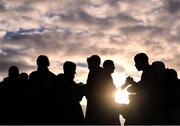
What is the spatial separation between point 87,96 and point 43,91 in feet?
4.07

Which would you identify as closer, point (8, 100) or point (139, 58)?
point (139, 58)

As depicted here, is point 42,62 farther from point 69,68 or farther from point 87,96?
point 87,96

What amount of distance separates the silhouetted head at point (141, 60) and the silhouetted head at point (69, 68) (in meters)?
1.75

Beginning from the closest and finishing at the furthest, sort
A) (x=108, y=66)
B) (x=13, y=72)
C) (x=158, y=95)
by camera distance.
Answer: (x=158, y=95)
(x=108, y=66)
(x=13, y=72)

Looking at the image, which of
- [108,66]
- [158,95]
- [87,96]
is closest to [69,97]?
[87,96]

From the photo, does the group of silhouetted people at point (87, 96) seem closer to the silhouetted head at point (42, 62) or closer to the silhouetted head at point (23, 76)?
the silhouetted head at point (42, 62)

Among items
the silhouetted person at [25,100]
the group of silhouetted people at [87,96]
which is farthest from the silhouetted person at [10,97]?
the silhouetted person at [25,100]

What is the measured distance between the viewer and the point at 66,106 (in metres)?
10.6

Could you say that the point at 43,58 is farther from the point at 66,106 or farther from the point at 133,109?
the point at 133,109

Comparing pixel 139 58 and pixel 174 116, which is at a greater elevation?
pixel 139 58

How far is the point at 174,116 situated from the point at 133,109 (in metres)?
1.12

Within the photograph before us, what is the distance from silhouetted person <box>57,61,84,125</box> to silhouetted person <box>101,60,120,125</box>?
0.68 meters

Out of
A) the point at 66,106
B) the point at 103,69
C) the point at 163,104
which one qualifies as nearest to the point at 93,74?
the point at 103,69

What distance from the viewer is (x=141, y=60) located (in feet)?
33.6
